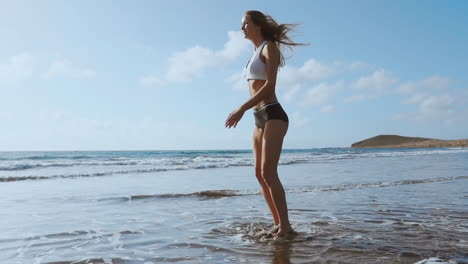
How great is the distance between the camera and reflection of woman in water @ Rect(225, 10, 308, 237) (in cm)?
373

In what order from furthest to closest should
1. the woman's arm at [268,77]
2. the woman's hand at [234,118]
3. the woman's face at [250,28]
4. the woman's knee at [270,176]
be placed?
the woman's face at [250,28], the woman's knee at [270,176], the woman's arm at [268,77], the woman's hand at [234,118]

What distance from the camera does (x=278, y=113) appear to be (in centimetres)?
378

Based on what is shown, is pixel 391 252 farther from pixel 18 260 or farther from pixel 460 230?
pixel 18 260

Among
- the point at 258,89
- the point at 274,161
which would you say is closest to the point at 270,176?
the point at 274,161

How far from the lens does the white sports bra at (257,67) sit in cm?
384

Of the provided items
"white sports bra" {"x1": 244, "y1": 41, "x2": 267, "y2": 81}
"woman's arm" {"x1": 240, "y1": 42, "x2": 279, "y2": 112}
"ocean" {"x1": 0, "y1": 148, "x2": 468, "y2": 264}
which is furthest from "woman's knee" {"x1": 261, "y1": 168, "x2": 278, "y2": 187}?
"white sports bra" {"x1": 244, "y1": 41, "x2": 267, "y2": 81}

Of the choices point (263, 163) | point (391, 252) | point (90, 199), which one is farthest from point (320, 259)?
point (90, 199)

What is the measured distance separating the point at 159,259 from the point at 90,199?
4.46 m

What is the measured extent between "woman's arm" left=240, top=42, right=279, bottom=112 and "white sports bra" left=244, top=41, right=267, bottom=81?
67 mm

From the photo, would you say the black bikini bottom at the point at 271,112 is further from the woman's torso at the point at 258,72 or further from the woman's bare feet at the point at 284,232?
the woman's bare feet at the point at 284,232

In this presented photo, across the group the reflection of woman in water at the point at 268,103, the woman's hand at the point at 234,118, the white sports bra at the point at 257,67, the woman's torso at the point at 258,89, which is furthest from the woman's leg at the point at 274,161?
the white sports bra at the point at 257,67

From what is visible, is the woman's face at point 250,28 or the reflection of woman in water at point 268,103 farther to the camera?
the woman's face at point 250,28

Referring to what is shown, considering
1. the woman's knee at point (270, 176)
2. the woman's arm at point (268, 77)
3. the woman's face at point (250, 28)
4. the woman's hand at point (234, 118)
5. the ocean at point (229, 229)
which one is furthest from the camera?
the woman's face at point (250, 28)

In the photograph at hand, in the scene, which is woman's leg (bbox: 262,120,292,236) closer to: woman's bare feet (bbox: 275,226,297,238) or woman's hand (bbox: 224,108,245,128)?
woman's bare feet (bbox: 275,226,297,238)
